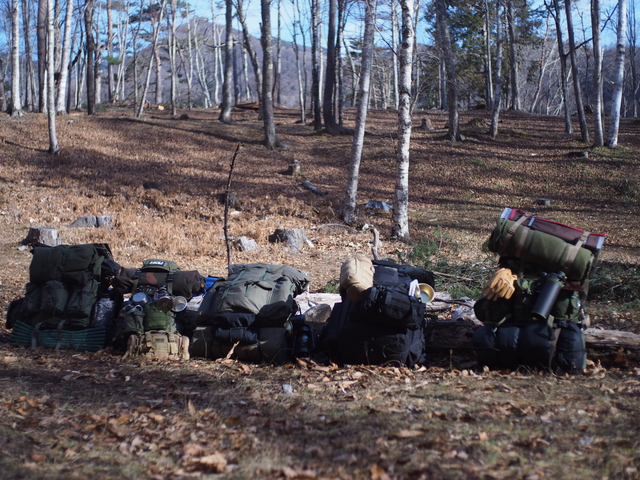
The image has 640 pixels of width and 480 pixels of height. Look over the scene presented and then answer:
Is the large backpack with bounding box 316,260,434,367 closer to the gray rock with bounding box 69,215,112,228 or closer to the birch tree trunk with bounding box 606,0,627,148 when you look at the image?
the gray rock with bounding box 69,215,112,228

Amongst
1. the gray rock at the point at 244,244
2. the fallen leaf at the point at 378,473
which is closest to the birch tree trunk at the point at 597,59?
the gray rock at the point at 244,244

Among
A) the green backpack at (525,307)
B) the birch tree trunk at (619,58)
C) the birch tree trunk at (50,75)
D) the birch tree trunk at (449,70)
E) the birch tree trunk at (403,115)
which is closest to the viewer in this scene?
the green backpack at (525,307)

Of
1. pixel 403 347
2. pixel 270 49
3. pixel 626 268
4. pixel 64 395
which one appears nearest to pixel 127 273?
pixel 64 395

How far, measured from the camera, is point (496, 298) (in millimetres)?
4969

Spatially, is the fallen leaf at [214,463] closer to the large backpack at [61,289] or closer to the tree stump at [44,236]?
the large backpack at [61,289]

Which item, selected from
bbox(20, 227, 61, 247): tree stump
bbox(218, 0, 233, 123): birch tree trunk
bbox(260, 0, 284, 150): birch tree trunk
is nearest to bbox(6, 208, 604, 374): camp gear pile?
bbox(20, 227, 61, 247): tree stump

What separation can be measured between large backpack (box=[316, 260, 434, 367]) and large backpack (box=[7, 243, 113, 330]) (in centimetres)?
279

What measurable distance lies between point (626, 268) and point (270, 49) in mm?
16416

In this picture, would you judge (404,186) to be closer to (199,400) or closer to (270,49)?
(199,400)

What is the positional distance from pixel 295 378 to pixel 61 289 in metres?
2.98

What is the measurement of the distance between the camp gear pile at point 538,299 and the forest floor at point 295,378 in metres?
0.26

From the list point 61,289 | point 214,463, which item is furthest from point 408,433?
point 61,289

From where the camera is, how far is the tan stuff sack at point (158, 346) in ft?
18.8

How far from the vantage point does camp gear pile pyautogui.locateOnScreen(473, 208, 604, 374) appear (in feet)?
15.6
